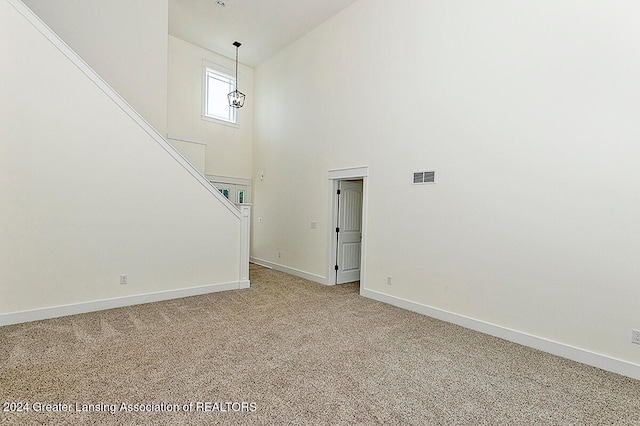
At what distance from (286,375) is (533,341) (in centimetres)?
271

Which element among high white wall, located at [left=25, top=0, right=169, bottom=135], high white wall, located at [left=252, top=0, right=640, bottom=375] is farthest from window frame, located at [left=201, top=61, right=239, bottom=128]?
high white wall, located at [left=252, top=0, right=640, bottom=375]

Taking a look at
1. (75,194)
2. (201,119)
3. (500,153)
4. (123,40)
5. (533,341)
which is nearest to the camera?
(533,341)

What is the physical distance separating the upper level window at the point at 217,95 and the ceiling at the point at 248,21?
60 centimetres

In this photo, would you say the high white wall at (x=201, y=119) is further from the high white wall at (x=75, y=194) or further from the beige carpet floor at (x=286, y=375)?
the beige carpet floor at (x=286, y=375)

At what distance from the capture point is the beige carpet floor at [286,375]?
215 cm

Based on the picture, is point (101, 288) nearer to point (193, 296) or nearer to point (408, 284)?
point (193, 296)

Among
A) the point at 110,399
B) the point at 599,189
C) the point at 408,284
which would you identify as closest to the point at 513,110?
the point at 599,189

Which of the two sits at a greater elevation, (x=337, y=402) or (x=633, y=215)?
(x=633, y=215)

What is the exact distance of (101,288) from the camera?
163 inches

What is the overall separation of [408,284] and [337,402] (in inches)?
104

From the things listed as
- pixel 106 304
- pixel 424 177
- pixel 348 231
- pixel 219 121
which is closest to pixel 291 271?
pixel 348 231

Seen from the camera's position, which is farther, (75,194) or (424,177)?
(424,177)

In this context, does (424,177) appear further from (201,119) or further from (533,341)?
(201,119)

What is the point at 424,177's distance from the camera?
441 cm
